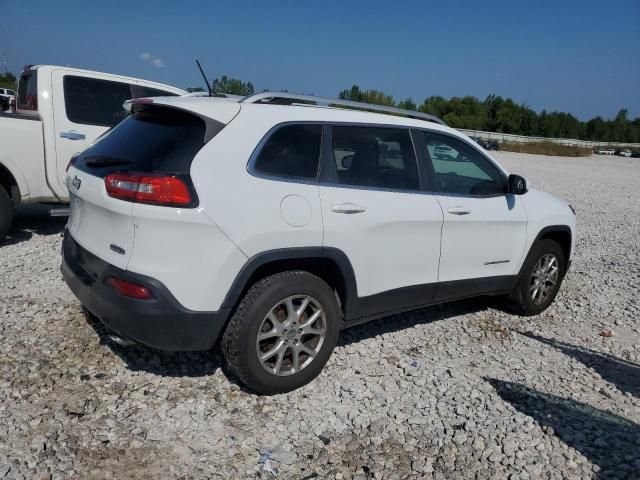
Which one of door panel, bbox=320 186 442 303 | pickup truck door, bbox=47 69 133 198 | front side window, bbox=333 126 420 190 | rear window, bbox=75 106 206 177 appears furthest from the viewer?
pickup truck door, bbox=47 69 133 198

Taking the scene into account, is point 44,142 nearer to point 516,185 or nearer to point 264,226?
point 264,226

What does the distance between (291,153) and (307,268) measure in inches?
28.7

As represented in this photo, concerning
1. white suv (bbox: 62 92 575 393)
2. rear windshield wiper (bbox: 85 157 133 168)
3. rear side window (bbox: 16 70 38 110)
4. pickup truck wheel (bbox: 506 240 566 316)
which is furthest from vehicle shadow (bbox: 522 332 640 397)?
rear side window (bbox: 16 70 38 110)

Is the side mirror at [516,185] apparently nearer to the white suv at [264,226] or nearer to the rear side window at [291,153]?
the white suv at [264,226]

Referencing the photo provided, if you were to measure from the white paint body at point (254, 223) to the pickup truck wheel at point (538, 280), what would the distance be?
104cm

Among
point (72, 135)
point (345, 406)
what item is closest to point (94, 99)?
point (72, 135)

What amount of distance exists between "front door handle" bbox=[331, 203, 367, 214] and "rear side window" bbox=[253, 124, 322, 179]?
9.3 inches

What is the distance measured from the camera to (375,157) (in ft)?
12.2

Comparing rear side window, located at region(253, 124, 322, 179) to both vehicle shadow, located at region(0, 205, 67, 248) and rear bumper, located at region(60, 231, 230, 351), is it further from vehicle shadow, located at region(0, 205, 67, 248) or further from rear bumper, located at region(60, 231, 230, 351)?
vehicle shadow, located at region(0, 205, 67, 248)

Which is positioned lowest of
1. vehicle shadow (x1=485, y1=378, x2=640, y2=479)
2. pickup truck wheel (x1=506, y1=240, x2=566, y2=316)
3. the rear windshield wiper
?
vehicle shadow (x1=485, y1=378, x2=640, y2=479)

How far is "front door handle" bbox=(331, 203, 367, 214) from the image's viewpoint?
10.8 feet

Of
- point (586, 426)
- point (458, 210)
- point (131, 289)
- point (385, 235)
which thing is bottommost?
point (586, 426)

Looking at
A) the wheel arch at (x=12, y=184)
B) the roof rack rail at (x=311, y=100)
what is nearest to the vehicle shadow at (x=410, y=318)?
the roof rack rail at (x=311, y=100)

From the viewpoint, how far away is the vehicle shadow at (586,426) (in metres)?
2.95
